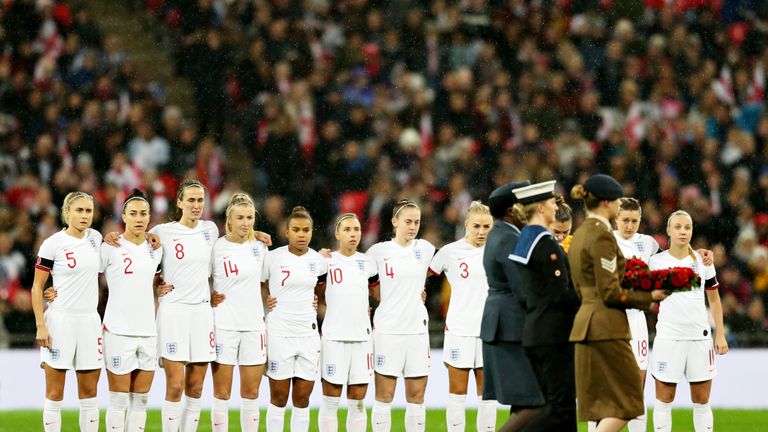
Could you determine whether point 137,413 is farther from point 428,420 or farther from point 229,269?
point 428,420

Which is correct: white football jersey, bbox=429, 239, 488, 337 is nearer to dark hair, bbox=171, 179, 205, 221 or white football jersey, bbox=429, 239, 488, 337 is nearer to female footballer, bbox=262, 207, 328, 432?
female footballer, bbox=262, 207, 328, 432

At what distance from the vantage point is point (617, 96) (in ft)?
54.4

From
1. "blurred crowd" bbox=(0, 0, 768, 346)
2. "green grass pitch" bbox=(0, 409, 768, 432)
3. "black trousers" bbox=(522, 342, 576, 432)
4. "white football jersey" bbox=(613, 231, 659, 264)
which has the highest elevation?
"blurred crowd" bbox=(0, 0, 768, 346)

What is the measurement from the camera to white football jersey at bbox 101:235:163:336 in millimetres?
9562

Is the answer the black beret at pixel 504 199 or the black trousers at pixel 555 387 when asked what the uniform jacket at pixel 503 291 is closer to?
the black beret at pixel 504 199

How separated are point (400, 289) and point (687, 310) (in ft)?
7.20

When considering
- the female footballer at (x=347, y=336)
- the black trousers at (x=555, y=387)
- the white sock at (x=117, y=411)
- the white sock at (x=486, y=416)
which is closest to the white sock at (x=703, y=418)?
the white sock at (x=486, y=416)

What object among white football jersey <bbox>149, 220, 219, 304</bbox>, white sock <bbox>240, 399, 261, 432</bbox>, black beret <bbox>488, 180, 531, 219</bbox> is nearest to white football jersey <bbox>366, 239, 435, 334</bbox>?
white sock <bbox>240, 399, 261, 432</bbox>

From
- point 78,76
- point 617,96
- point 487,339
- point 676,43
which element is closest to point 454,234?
point 617,96

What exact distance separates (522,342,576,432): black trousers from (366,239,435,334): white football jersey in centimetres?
269

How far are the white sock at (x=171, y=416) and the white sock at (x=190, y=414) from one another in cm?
7

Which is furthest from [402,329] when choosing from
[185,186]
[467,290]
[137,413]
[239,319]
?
[137,413]

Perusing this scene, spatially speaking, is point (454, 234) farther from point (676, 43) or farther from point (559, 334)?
point (559, 334)

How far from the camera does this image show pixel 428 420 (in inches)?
487
